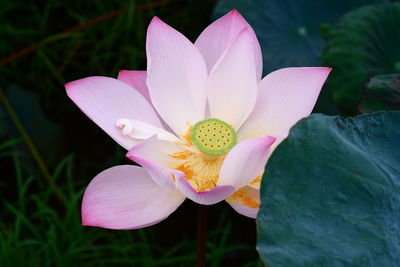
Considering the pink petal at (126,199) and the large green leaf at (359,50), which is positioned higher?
the pink petal at (126,199)

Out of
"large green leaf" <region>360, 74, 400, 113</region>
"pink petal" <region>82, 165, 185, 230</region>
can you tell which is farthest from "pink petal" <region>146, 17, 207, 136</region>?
"large green leaf" <region>360, 74, 400, 113</region>

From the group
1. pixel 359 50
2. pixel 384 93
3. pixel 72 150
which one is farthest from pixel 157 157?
pixel 72 150

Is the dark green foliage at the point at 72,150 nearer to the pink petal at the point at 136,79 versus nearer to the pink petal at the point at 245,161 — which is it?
the pink petal at the point at 136,79

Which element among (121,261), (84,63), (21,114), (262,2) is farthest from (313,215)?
(84,63)

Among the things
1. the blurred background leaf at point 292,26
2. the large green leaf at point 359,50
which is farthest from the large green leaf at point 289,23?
the large green leaf at point 359,50

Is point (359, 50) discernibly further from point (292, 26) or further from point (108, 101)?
point (108, 101)

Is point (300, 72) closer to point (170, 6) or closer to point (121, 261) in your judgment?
point (121, 261)

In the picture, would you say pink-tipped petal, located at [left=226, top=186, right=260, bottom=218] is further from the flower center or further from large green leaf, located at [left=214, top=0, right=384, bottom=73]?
large green leaf, located at [left=214, top=0, right=384, bottom=73]

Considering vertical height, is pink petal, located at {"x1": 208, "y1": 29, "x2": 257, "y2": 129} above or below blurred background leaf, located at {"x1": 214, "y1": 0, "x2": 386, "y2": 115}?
above

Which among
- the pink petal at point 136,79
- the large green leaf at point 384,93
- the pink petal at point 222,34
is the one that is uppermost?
the pink petal at point 222,34
